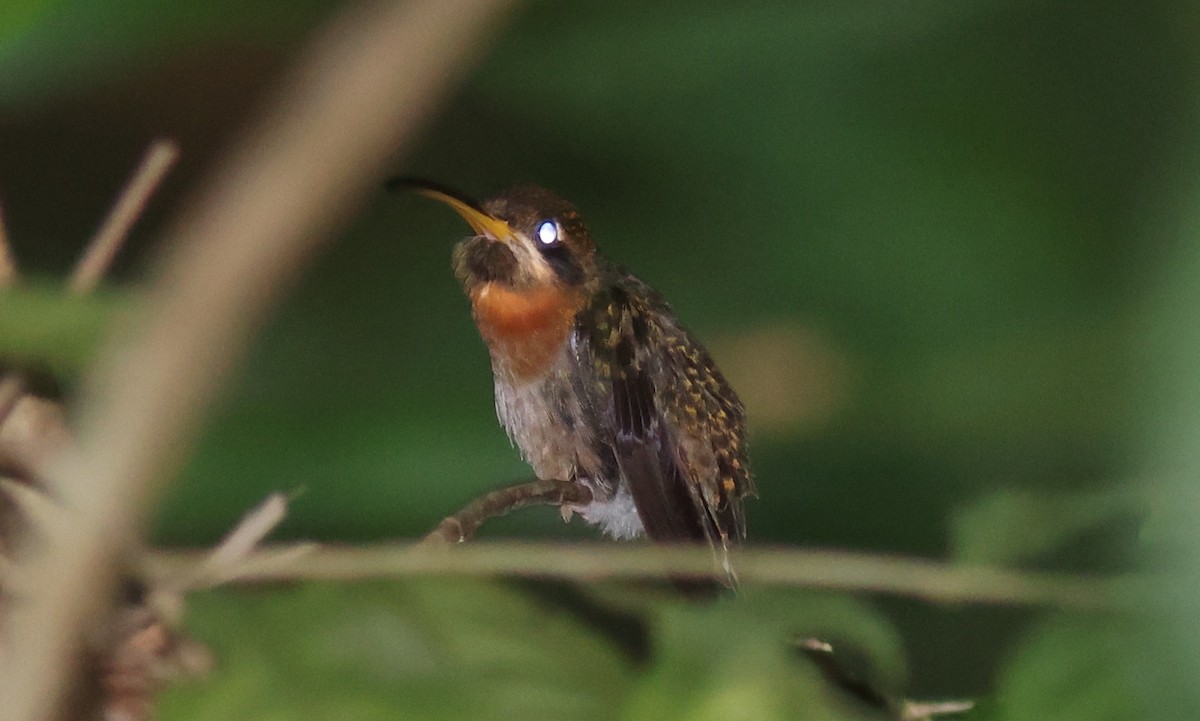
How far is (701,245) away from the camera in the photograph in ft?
3.22

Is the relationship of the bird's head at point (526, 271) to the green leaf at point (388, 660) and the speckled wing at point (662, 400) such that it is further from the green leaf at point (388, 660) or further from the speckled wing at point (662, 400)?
the green leaf at point (388, 660)

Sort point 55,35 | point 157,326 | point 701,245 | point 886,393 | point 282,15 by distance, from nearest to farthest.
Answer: point 157,326 → point 55,35 → point 282,15 → point 886,393 → point 701,245

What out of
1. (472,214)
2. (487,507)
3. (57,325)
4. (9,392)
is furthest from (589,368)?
(57,325)

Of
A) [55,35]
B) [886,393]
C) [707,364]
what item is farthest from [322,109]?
[707,364]

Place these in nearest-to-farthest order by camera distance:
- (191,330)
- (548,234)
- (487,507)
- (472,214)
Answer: (191,330), (487,507), (472,214), (548,234)

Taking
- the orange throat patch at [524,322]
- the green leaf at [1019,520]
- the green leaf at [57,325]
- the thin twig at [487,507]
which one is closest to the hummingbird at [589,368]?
the orange throat patch at [524,322]

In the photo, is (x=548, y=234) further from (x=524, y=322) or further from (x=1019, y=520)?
(x=1019, y=520)

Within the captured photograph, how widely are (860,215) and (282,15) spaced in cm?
36

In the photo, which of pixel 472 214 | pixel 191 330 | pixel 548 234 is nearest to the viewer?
pixel 191 330

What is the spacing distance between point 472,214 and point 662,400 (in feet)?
0.87

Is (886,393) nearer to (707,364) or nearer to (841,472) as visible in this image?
(841,472)

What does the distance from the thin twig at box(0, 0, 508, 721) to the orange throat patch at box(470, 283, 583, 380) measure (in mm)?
899

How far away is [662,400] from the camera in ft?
3.80

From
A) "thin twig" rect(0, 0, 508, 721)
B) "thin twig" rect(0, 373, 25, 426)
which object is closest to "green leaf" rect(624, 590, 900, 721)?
"thin twig" rect(0, 0, 508, 721)
